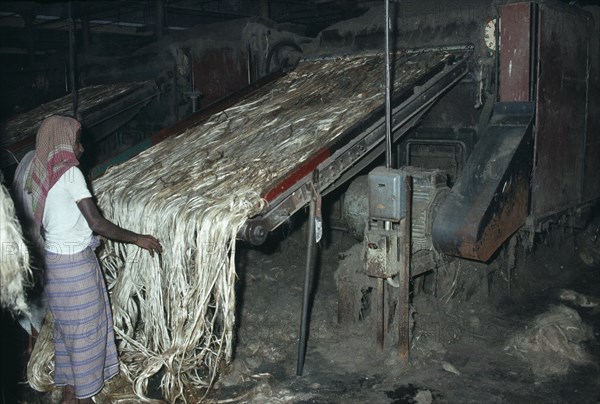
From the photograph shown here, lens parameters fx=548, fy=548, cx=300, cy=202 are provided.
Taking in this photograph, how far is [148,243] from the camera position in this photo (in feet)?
12.3

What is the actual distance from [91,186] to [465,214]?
3.10 metres

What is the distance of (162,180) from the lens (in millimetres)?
4391

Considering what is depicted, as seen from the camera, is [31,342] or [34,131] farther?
[34,131]

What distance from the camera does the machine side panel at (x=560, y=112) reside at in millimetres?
5016

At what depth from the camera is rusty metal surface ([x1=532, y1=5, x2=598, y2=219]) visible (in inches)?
197

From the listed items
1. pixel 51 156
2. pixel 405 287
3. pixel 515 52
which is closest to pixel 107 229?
pixel 51 156

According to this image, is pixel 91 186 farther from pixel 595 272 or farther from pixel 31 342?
pixel 595 272

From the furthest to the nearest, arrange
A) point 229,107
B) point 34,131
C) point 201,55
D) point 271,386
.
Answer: point 201,55 < point 34,131 < point 229,107 < point 271,386

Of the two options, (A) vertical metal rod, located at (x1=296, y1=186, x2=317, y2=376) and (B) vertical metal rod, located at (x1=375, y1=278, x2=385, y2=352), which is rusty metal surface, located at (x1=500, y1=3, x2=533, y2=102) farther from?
(A) vertical metal rod, located at (x1=296, y1=186, x2=317, y2=376)

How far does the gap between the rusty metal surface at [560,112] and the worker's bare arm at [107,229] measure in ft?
11.2

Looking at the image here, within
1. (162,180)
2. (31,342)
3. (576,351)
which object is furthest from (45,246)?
(576,351)

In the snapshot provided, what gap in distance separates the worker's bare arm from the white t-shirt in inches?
2.4

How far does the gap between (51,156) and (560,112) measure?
462 centimetres

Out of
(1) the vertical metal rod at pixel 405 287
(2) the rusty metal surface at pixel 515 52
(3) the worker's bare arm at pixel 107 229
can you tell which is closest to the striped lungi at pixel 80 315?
(3) the worker's bare arm at pixel 107 229
